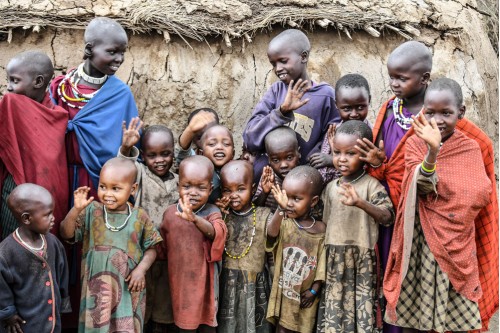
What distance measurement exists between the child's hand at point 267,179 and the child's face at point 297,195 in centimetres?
14

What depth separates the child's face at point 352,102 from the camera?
4.79 metres

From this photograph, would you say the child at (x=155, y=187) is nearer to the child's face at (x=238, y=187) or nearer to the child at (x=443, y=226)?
the child's face at (x=238, y=187)

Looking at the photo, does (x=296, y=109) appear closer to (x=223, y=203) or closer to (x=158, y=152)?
(x=223, y=203)

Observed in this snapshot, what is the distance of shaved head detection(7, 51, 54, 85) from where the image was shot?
4688mm

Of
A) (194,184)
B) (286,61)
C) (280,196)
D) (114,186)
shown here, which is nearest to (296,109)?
(286,61)

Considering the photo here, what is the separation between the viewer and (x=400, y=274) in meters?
4.33

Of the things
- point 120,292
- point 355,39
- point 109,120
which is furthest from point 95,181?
point 355,39

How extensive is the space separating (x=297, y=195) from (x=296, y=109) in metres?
0.74

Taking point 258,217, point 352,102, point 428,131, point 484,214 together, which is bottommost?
point 258,217

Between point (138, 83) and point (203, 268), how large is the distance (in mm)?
1945

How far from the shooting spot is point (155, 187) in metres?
4.77

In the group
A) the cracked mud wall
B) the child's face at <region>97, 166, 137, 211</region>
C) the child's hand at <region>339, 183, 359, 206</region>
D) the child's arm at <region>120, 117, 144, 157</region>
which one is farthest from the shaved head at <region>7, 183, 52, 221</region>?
the cracked mud wall

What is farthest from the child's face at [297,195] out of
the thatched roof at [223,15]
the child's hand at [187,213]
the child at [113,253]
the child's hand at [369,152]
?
the thatched roof at [223,15]

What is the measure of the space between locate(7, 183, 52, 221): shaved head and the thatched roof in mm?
1907
